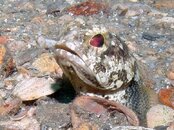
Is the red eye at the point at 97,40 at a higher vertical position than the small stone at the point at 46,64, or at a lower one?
higher

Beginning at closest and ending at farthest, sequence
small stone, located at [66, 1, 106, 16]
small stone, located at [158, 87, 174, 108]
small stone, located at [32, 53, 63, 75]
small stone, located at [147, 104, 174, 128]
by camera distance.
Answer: small stone, located at [147, 104, 174, 128]
small stone, located at [158, 87, 174, 108]
small stone, located at [32, 53, 63, 75]
small stone, located at [66, 1, 106, 16]

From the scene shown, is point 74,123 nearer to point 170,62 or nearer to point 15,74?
point 15,74

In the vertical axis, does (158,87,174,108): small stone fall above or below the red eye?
below

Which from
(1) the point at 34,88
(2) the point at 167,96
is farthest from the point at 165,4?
(1) the point at 34,88

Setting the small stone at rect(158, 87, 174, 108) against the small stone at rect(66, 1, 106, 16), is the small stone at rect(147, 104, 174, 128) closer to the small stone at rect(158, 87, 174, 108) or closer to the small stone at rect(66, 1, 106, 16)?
the small stone at rect(158, 87, 174, 108)

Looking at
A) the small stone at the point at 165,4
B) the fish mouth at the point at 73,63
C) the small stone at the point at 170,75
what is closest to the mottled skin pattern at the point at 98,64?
the fish mouth at the point at 73,63

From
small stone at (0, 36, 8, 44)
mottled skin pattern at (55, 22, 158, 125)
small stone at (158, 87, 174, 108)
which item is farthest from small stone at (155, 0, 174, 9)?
mottled skin pattern at (55, 22, 158, 125)

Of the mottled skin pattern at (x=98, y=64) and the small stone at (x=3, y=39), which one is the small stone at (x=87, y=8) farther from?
the mottled skin pattern at (x=98, y=64)
